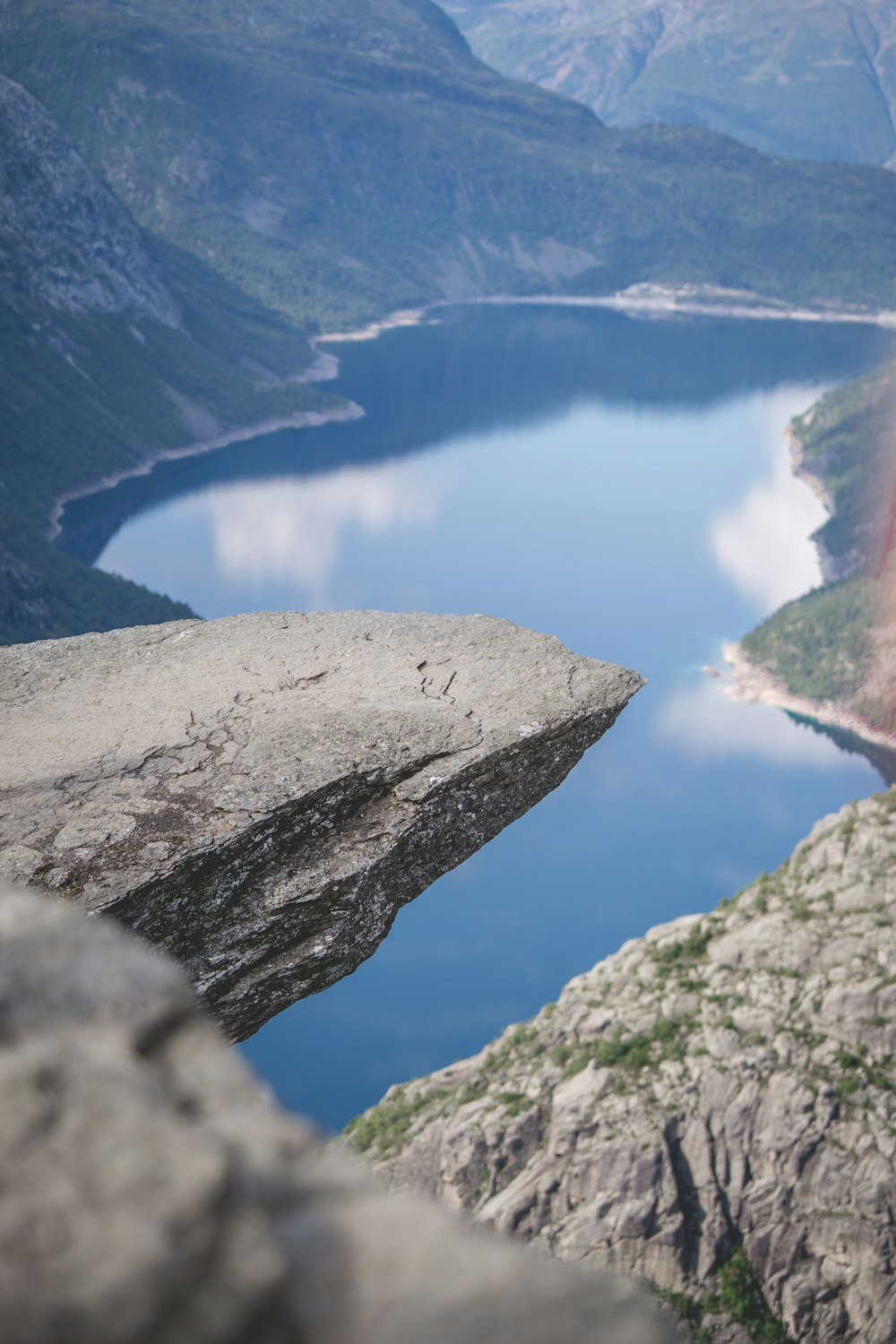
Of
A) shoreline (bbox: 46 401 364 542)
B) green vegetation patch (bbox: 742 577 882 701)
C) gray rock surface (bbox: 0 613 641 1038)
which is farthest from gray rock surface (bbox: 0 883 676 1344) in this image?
shoreline (bbox: 46 401 364 542)

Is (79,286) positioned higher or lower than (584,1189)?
higher

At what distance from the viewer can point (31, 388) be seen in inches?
6230

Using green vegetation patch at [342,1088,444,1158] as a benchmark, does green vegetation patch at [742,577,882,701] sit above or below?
above

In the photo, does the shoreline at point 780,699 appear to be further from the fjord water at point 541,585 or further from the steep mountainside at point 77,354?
the steep mountainside at point 77,354

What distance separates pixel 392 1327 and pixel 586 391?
643 feet

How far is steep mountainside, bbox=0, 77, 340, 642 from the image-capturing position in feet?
491

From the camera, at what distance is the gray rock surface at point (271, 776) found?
10695mm

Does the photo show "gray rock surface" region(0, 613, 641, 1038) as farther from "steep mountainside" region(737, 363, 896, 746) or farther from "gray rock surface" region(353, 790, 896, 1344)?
"steep mountainside" region(737, 363, 896, 746)

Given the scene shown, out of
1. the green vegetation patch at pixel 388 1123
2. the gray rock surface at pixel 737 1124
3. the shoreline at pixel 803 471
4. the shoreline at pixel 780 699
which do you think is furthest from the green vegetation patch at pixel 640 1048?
the shoreline at pixel 803 471

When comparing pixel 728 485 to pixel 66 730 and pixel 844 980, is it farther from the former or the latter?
pixel 66 730

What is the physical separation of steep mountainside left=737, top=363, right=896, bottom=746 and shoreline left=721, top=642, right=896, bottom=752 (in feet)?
0.44

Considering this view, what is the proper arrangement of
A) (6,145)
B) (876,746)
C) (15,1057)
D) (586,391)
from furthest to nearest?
(586,391) < (6,145) < (876,746) < (15,1057)

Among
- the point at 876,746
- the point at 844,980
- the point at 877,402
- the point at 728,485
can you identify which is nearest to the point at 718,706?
the point at 876,746

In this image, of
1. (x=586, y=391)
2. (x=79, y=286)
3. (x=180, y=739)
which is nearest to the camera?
(x=180, y=739)
